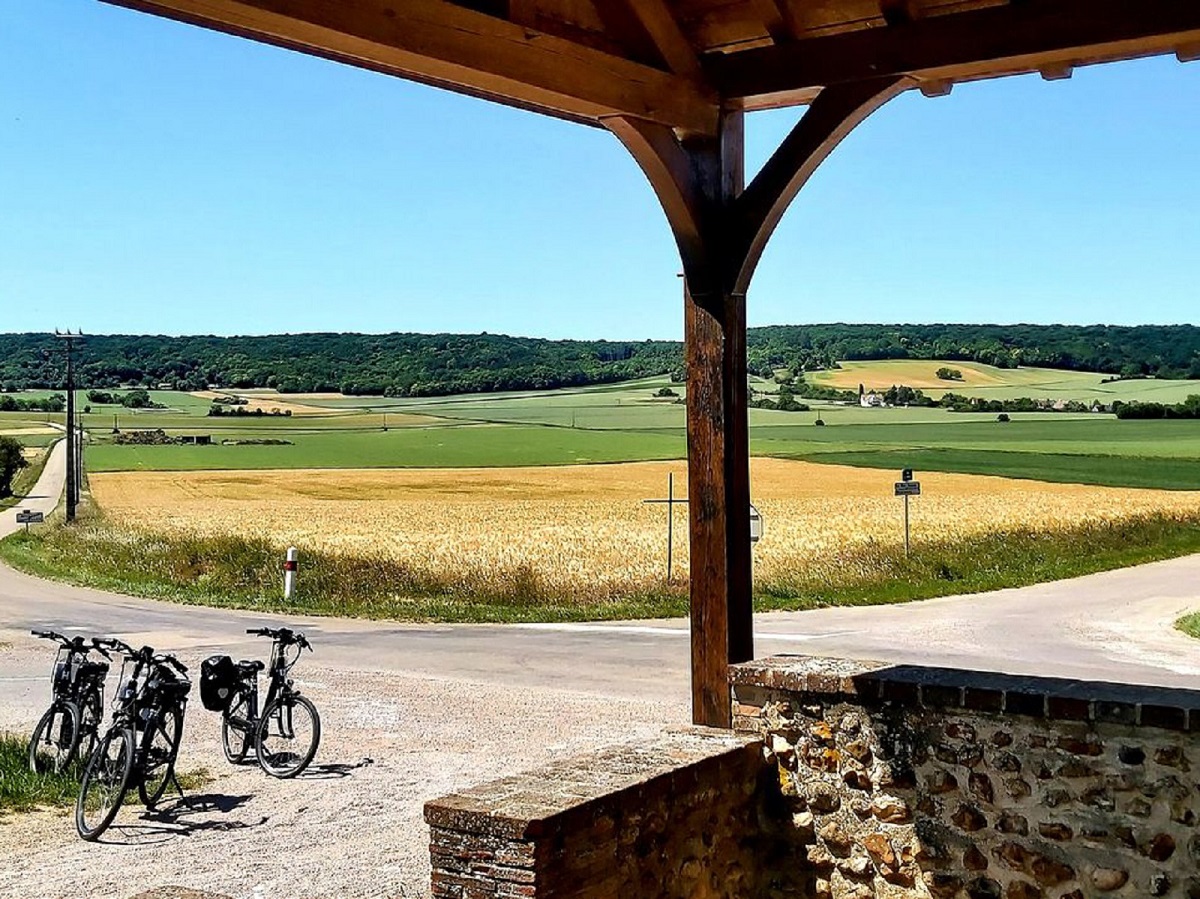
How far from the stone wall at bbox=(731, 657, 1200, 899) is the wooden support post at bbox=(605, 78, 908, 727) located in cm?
20

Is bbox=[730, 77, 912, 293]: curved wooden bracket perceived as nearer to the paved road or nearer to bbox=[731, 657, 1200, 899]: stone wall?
bbox=[731, 657, 1200, 899]: stone wall

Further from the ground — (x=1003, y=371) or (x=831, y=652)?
(x=1003, y=371)

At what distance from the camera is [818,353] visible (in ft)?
236

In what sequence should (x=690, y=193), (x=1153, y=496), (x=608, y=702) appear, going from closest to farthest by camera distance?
(x=690, y=193) → (x=608, y=702) → (x=1153, y=496)

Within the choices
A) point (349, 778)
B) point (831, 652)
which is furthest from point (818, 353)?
point (349, 778)

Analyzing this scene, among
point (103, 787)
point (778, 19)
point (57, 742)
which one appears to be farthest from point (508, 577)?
point (778, 19)

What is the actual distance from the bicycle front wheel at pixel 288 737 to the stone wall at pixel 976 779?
4474 millimetres

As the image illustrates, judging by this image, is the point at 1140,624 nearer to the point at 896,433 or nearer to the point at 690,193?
the point at 690,193

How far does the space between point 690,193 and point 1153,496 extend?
35.9 m

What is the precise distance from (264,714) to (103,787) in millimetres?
1388

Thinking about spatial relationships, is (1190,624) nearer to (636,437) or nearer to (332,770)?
(332,770)

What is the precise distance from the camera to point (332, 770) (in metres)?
8.94

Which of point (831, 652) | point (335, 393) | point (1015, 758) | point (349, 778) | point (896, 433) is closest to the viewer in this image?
point (1015, 758)

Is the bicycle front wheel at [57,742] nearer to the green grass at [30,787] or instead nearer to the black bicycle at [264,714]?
the green grass at [30,787]
